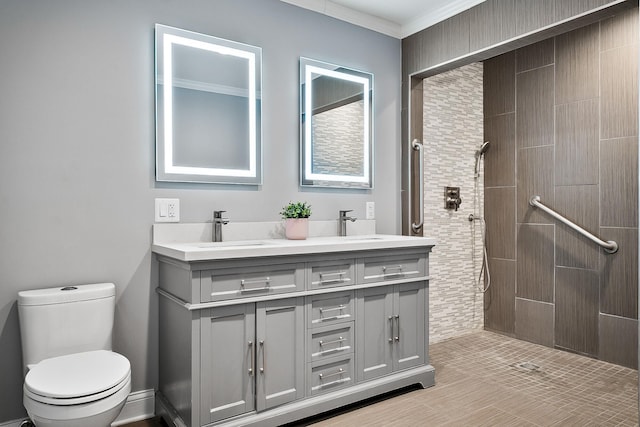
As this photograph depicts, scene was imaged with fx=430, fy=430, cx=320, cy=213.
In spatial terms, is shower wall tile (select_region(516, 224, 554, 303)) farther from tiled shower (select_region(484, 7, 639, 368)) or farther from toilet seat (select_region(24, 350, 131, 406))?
toilet seat (select_region(24, 350, 131, 406))

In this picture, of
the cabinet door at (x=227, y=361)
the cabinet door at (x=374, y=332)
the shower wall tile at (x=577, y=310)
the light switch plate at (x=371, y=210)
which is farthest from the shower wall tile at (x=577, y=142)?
the cabinet door at (x=227, y=361)

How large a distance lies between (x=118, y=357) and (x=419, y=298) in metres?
1.64

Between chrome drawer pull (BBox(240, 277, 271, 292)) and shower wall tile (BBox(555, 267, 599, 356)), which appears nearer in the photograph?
chrome drawer pull (BBox(240, 277, 271, 292))

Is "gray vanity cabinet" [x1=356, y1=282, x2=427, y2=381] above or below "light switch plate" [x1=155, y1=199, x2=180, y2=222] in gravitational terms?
below

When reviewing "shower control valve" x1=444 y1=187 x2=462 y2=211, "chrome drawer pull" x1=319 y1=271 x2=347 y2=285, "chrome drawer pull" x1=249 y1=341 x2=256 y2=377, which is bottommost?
"chrome drawer pull" x1=249 y1=341 x2=256 y2=377

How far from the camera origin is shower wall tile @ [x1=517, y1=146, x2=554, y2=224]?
3.29 meters

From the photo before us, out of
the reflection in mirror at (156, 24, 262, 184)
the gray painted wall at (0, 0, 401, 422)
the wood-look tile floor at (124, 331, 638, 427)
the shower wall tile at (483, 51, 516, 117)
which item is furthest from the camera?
the shower wall tile at (483, 51, 516, 117)

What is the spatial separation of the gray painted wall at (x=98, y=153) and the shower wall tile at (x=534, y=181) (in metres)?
2.02

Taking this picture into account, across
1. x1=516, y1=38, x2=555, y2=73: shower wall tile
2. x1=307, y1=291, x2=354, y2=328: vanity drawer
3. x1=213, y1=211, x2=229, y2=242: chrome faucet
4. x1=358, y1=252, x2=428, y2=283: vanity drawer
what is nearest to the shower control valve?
x1=358, y1=252, x2=428, y2=283: vanity drawer

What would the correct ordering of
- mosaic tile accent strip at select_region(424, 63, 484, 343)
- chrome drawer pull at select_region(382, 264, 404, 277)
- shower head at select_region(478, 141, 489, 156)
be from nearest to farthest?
chrome drawer pull at select_region(382, 264, 404, 277) < mosaic tile accent strip at select_region(424, 63, 484, 343) < shower head at select_region(478, 141, 489, 156)

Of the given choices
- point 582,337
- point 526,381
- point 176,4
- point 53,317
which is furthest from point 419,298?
point 176,4

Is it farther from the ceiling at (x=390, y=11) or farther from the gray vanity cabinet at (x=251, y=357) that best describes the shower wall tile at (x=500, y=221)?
the gray vanity cabinet at (x=251, y=357)

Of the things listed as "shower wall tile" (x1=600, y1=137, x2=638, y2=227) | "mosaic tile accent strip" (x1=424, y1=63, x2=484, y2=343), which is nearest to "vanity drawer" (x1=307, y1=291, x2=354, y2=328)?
"mosaic tile accent strip" (x1=424, y1=63, x2=484, y2=343)

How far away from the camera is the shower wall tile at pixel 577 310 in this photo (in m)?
3.03
